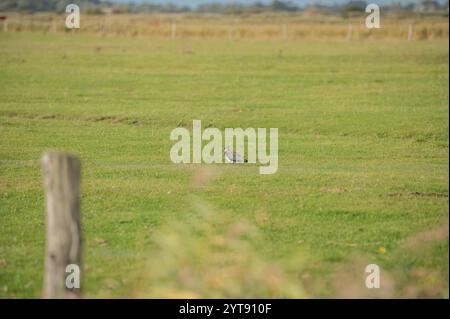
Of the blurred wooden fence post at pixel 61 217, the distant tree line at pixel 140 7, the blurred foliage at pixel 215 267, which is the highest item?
the distant tree line at pixel 140 7

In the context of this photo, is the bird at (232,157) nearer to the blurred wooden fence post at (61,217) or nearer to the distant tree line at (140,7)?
the blurred wooden fence post at (61,217)

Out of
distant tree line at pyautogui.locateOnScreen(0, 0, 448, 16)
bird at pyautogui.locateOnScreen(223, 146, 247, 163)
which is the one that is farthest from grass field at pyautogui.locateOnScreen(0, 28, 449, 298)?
distant tree line at pyautogui.locateOnScreen(0, 0, 448, 16)

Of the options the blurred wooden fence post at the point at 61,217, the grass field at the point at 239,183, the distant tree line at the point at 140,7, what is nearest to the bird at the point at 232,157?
the grass field at the point at 239,183

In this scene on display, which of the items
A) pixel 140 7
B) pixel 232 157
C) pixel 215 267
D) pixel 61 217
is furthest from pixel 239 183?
pixel 140 7

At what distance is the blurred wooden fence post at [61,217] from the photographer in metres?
9.10

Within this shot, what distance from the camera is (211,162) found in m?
19.2

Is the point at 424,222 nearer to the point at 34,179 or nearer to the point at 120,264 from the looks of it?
the point at 120,264

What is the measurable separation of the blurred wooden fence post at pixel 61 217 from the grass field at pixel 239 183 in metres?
1.27

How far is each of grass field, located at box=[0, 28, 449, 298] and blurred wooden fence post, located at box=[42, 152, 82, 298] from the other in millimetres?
1273

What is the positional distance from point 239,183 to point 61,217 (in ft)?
26.3

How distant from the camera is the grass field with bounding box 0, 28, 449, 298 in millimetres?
11266

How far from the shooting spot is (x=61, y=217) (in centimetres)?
931

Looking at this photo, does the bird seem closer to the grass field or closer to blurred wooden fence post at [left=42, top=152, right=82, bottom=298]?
the grass field
